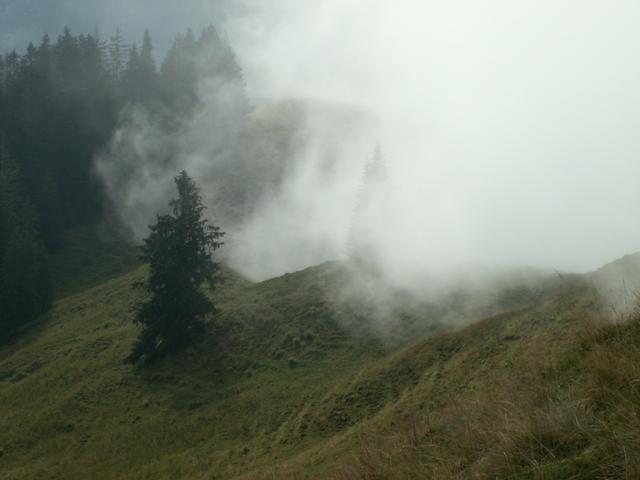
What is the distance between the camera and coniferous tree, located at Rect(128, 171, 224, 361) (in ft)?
144

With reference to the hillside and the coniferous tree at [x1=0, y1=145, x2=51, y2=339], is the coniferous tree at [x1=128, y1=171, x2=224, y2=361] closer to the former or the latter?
the hillside

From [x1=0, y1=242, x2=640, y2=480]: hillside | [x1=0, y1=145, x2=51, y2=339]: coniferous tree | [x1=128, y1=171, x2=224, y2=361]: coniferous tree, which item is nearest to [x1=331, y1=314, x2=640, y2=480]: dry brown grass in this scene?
[x1=0, y1=242, x2=640, y2=480]: hillside

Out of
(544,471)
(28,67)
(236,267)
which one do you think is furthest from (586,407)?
(28,67)

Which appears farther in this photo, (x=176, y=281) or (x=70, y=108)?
(x=70, y=108)

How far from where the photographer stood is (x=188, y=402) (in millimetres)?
35031

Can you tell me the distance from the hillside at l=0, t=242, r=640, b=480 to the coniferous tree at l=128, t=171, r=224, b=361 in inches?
79.0

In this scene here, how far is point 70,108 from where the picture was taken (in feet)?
363

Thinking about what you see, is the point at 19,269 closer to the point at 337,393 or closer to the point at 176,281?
the point at 176,281

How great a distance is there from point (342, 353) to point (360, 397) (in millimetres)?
10527

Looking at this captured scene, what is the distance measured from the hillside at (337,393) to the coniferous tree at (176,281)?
201 centimetres

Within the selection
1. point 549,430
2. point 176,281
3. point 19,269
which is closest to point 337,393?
point 176,281

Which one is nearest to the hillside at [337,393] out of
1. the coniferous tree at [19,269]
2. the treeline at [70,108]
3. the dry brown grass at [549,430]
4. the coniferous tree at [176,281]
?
the dry brown grass at [549,430]

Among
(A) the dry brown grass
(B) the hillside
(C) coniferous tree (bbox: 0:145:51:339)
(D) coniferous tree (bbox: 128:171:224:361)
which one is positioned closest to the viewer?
(A) the dry brown grass

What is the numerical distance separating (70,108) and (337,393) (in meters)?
109
